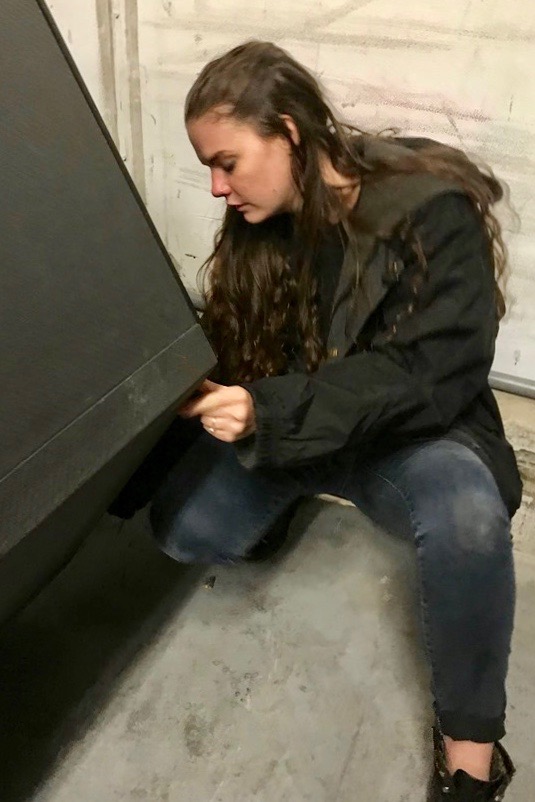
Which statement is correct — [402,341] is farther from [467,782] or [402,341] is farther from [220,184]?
[467,782]

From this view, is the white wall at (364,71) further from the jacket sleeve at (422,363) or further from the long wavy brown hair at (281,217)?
the jacket sleeve at (422,363)

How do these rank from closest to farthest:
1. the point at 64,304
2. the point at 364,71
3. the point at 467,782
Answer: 1. the point at 64,304
2. the point at 467,782
3. the point at 364,71

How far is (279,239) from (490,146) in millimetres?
402

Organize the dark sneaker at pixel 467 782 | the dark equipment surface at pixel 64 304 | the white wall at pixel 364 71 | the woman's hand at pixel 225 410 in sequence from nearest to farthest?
the dark equipment surface at pixel 64 304 → the woman's hand at pixel 225 410 → the dark sneaker at pixel 467 782 → the white wall at pixel 364 71

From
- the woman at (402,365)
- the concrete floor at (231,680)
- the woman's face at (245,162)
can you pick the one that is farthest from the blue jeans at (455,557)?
the woman's face at (245,162)

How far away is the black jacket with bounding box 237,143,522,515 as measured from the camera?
0.70m

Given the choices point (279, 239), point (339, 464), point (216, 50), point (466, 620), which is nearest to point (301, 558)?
point (339, 464)

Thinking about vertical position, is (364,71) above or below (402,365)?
above

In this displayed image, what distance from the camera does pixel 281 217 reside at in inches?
35.7

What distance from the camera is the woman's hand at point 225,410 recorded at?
2.20 feet

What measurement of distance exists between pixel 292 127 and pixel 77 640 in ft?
2.42

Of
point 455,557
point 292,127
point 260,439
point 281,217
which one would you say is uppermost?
point 292,127

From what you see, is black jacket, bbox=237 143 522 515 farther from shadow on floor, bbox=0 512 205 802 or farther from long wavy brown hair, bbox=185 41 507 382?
shadow on floor, bbox=0 512 205 802

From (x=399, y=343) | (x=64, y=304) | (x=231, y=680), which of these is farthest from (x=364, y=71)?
(x=231, y=680)
